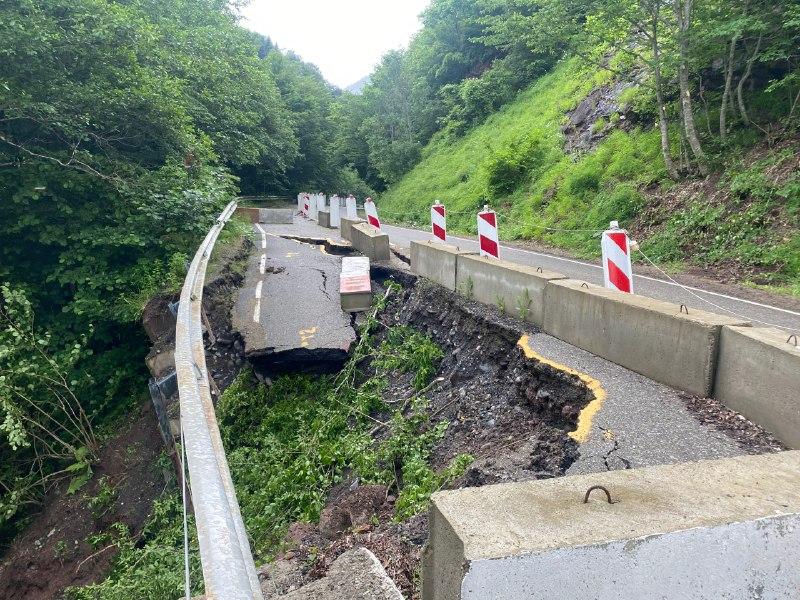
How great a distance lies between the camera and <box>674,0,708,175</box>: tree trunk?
10820mm

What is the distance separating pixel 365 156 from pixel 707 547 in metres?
42.7

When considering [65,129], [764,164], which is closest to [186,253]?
[65,129]

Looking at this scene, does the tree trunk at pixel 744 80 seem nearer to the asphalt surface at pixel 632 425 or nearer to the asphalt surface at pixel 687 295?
the asphalt surface at pixel 687 295

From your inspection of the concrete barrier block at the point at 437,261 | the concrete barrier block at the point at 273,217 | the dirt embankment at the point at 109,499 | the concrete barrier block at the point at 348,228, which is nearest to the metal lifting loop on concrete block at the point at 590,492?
the concrete barrier block at the point at 437,261

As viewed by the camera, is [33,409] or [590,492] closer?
[590,492]

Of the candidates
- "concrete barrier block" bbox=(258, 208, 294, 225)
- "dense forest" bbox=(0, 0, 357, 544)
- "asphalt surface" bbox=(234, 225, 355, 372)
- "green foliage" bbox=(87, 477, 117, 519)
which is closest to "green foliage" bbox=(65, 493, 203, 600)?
"green foliage" bbox=(87, 477, 117, 519)

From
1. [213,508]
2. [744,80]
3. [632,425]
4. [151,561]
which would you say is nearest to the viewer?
[213,508]

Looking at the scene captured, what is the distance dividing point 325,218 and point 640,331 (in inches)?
665

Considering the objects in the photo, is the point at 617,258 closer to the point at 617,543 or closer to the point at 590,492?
the point at 590,492

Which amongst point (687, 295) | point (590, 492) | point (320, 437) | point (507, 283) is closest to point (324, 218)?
point (687, 295)

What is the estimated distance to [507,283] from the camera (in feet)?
20.7

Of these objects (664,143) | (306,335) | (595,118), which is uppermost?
(595,118)

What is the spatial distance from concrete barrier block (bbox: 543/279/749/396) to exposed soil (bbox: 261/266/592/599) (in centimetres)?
57

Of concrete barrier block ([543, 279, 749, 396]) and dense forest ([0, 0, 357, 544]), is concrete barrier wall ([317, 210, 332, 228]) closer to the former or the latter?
dense forest ([0, 0, 357, 544])
